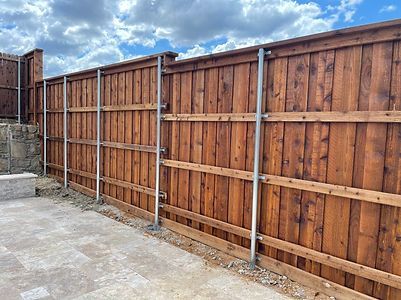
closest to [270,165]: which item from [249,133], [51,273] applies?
[249,133]

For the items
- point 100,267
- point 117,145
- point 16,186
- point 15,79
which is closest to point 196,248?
point 100,267

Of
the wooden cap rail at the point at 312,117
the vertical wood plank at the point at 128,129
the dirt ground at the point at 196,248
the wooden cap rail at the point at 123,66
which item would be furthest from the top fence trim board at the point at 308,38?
the dirt ground at the point at 196,248

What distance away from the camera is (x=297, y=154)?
2.71m

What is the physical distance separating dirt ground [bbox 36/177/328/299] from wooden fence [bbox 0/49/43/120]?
10.6 feet

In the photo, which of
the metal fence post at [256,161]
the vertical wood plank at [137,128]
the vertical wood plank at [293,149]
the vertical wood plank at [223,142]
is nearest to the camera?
the vertical wood plank at [293,149]

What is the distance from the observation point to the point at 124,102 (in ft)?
15.4

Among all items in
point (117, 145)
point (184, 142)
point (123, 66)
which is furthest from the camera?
point (117, 145)

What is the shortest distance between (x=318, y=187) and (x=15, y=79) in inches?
329

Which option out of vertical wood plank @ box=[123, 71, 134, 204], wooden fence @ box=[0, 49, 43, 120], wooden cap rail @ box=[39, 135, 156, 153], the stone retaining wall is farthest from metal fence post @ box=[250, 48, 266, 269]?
wooden fence @ box=[0, 49, 43, 120]

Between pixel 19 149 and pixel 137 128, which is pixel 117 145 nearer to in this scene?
pixel 137 128

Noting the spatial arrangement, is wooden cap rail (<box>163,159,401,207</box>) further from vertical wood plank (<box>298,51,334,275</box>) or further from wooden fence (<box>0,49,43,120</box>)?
wooden fence (<box>0,49,43,120</box>)

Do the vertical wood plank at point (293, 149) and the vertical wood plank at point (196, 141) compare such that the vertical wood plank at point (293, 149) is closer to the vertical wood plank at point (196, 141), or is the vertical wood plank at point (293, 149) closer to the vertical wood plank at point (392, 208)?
the vertical wood plank at point (392, 208)

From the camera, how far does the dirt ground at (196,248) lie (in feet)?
8.81

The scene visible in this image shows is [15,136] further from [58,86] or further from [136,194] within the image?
[136,194]
